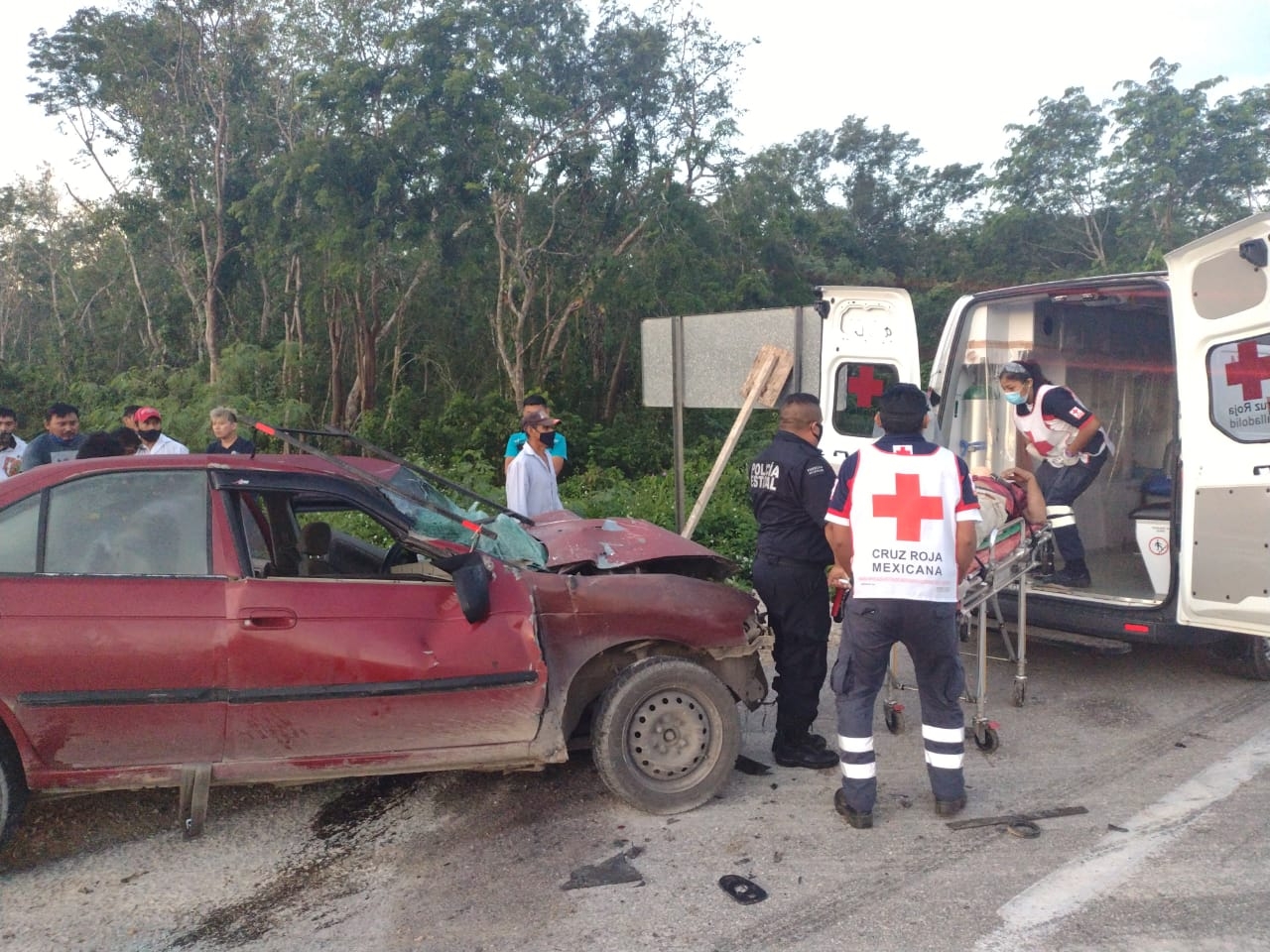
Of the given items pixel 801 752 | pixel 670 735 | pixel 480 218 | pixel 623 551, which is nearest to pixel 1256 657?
pixel 801 752

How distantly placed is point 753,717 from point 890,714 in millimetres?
792

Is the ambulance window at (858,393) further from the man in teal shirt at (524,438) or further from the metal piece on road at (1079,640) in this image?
the man in teal shirt at (524,438)

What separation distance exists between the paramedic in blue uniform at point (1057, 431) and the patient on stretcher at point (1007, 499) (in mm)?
1506

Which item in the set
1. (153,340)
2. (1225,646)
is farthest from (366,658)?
(153,340)

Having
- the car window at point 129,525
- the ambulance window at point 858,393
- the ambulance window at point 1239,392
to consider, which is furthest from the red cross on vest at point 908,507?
the ambulance window at point 858,393

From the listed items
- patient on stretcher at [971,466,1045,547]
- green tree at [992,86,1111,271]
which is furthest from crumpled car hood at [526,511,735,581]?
green tree at [992,86,1111,271]

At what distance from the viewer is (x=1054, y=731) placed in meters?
5.49

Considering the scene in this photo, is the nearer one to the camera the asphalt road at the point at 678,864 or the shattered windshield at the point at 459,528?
the asphalt road at the point at 678,864

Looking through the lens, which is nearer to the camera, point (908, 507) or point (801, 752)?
point (908, 507)

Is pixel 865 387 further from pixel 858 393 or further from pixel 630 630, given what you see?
pixel 630 630

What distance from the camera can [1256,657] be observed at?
6.27 m

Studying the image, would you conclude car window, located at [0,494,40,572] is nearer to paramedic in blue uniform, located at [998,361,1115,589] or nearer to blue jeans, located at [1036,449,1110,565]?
blue jeans, located at [1036,449,1110,565]

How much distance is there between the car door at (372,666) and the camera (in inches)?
156

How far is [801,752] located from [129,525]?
3.20 m
